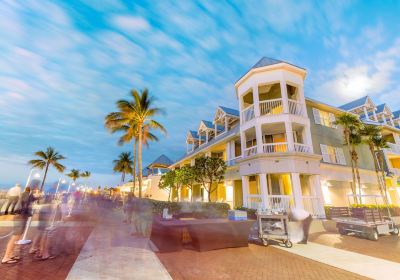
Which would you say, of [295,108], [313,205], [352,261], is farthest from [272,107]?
[352,261]

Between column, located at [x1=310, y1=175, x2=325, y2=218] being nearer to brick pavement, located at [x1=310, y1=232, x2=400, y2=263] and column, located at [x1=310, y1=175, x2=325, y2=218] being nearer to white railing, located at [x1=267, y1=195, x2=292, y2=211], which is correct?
white railing, located at [x1=267, y1=195, x2=292, y2=211]

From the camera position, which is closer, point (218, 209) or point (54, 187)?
point (54, 187)

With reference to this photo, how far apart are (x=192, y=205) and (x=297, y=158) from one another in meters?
7.55

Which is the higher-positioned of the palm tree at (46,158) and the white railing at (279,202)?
the palm tree at (46,158)

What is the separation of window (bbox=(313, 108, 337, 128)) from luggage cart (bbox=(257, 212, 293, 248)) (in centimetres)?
1198

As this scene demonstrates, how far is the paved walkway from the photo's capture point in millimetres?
4672

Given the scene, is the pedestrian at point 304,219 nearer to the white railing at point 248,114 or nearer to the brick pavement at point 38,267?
the white railing at point 248,114

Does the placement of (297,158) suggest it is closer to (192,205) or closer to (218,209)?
(218,209)

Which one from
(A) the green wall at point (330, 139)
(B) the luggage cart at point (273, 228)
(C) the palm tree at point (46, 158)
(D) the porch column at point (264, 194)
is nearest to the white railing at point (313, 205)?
(D) the porch column at point (264, 194)

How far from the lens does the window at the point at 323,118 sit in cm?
1619

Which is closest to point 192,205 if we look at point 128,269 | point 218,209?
point 218,209

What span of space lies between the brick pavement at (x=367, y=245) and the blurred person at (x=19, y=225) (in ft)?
35.9

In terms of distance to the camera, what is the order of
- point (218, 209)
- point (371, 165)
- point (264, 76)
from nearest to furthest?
point (218, 209), point (264, 76), point (371, 165)

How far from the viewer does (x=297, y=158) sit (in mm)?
11898
